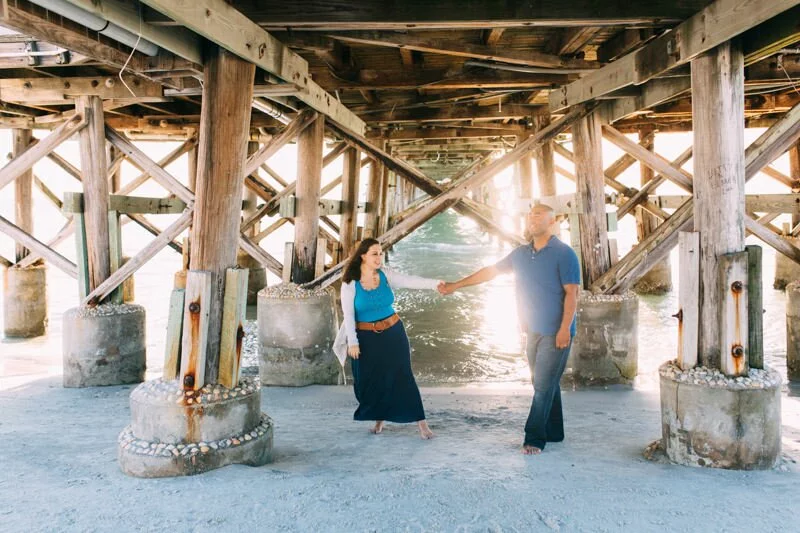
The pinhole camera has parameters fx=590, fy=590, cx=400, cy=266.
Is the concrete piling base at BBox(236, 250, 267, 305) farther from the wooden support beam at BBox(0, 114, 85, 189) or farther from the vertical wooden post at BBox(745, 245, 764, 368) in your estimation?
the vertical wooden post at BBox(745, 245, 764, 368)

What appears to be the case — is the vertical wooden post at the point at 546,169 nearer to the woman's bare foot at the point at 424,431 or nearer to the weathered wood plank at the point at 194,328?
the woman's bare foot at the point at 424,431

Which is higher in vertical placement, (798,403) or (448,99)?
A: (448,99)

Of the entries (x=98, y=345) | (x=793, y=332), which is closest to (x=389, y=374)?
(x=98, y=345)

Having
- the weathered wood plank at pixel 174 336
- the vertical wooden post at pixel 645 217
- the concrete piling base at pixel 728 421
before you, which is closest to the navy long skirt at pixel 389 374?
the weathered wood plank at pixel 174 336

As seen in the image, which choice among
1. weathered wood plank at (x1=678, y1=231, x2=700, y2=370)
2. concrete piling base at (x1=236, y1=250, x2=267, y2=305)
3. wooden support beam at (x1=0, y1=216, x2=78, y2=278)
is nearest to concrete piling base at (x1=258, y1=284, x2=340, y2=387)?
wooden support beam at (x1=0, y1=216, x2=78, y2=278)

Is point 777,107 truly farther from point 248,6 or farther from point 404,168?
point 248,6

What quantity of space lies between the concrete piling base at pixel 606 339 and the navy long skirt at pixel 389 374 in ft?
8.32

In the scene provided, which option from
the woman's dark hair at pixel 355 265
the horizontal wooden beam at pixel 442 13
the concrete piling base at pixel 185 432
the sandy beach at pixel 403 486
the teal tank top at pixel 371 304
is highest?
the horizontal wooden beam at pixel 442 13

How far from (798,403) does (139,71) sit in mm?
5856

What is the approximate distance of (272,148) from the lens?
5871 mm

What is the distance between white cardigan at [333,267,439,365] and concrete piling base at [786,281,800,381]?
4.39 m

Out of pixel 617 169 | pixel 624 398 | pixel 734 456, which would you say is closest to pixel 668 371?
pixel 734 456

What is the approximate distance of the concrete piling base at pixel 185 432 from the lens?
9.90ft

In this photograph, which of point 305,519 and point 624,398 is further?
point 624,398
